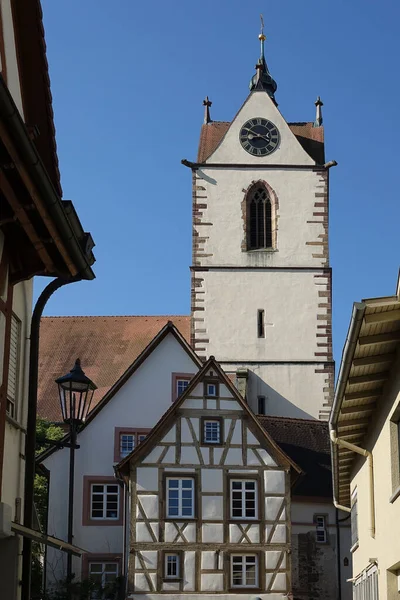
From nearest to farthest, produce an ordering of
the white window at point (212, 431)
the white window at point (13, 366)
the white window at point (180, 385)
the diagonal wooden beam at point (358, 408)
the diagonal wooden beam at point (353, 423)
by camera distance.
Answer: the white window at point (13, 366) → the diagonal wooden beam at point (358, 408) → the diagonal wooden beam at point (353, 423) → the white window at point (212, 431) → the white window at point (180, 385)

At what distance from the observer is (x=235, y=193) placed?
4134cm

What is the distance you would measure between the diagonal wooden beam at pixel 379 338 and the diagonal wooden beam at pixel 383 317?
460 millimetres

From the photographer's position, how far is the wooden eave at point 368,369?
8492mm

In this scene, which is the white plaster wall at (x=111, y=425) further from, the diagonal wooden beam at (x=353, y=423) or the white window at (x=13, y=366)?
the white window at (x=13, y=366)

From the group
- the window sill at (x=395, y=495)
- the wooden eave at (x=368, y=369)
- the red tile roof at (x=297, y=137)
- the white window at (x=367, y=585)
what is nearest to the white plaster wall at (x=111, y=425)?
the white window at (x=367, y=585)

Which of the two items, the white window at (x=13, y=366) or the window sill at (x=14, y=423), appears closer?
the window sill at (x=14, y=423)

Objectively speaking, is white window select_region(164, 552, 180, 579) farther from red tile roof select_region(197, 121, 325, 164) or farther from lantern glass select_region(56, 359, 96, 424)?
red tile roof select_region(197, 121, 325, 164)

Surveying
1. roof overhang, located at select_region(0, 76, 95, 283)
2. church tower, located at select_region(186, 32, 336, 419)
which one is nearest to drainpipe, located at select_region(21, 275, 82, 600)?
roof overhang, located at select_region(0, 76, 95, 283)

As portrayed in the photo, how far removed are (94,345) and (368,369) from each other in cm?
3149

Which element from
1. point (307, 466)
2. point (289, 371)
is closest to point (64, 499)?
point (307, 466)

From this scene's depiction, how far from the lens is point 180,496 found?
25953mm

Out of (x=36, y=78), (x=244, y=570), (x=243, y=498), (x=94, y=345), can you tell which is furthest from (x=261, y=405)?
(x=36, y=78)

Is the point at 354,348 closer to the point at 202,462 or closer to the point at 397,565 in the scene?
the point at 397,565

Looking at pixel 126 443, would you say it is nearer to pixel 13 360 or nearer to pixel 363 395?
pixel 363 395
